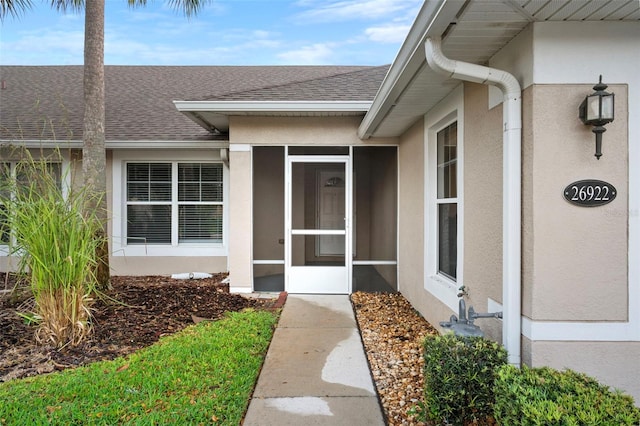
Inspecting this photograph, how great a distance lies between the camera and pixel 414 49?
10.2 ft

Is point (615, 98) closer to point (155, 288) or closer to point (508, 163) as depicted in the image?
point (508, 163)

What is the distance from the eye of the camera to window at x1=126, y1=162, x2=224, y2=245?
8570 mm

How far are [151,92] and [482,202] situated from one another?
10.1 m

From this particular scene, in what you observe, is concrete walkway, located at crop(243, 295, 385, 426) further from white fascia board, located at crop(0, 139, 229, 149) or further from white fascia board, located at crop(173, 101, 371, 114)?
white fascia board, located at crop(0, 139, 229, 149)

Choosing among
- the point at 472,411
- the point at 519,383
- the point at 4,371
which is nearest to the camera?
the point at 519,383

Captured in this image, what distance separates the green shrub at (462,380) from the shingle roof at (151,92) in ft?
15.1

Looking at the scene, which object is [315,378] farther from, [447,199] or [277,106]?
[277,106]

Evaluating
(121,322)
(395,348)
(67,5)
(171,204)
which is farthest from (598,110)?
(67,5)

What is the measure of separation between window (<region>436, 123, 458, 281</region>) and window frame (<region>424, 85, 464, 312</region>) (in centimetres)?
4

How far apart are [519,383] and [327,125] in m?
5.31

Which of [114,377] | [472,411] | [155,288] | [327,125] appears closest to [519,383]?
[472,411]

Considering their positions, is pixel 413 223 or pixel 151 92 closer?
pixel 413 223

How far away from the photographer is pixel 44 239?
4055 millimetres

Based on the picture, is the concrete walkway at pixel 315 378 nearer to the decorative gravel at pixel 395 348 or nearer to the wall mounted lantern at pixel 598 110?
the decorative gravel at pixel 395 348
